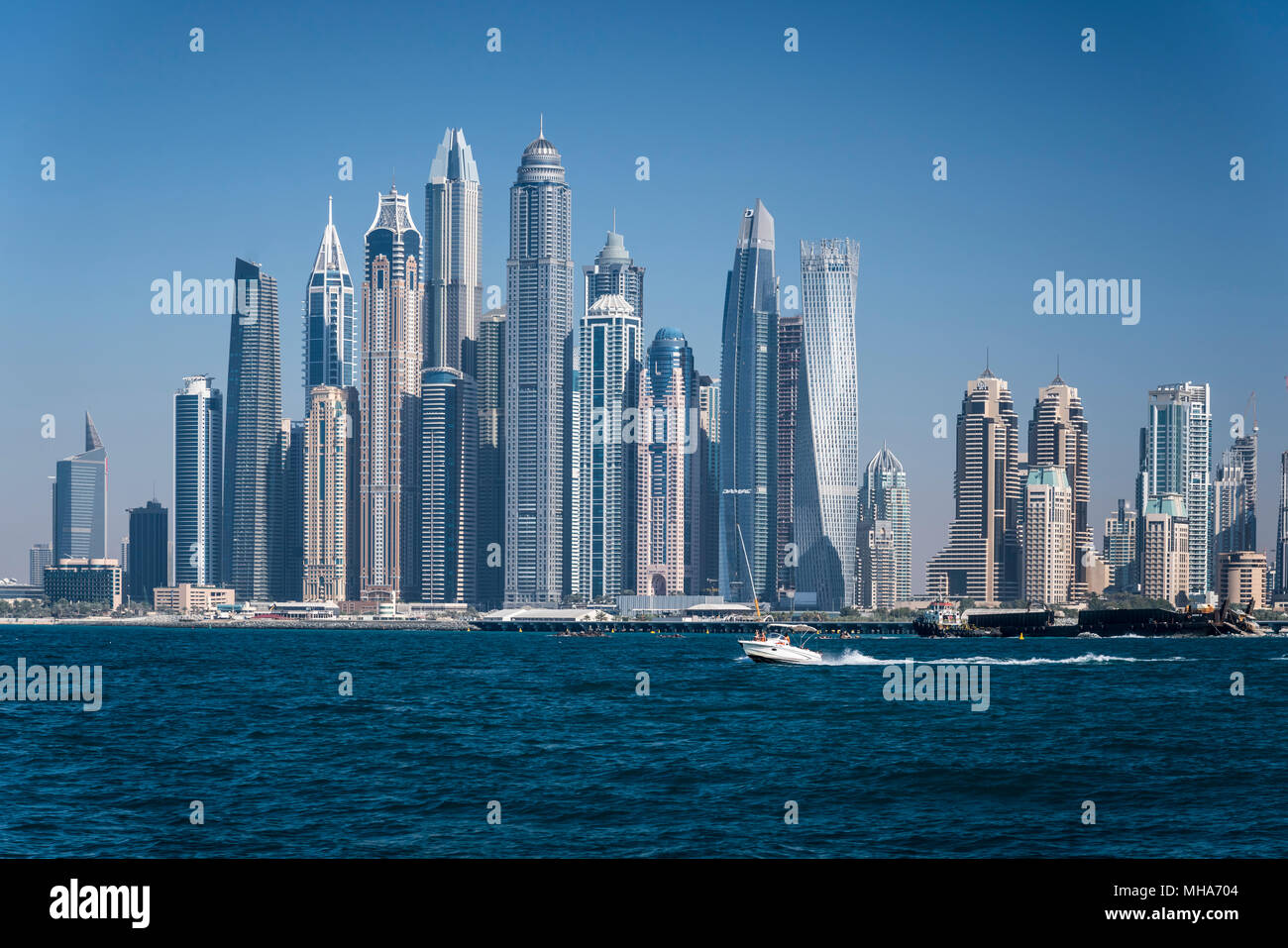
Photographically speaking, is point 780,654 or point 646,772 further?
point 780,654

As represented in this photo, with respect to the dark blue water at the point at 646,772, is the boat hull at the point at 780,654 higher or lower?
lower

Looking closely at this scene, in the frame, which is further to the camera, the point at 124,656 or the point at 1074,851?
the point at 124,656

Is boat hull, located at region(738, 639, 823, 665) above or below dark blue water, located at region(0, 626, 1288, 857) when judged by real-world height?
below

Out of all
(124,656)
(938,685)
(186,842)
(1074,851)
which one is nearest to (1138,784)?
(1074,851)

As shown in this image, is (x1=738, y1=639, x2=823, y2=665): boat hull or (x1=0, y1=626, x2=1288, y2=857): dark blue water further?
(x1=738, y1=639, x2=823, y2=665): boat hull

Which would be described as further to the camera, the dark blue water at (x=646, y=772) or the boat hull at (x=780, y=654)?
the boat hull at (x=780, y=654)

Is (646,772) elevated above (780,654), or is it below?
above
